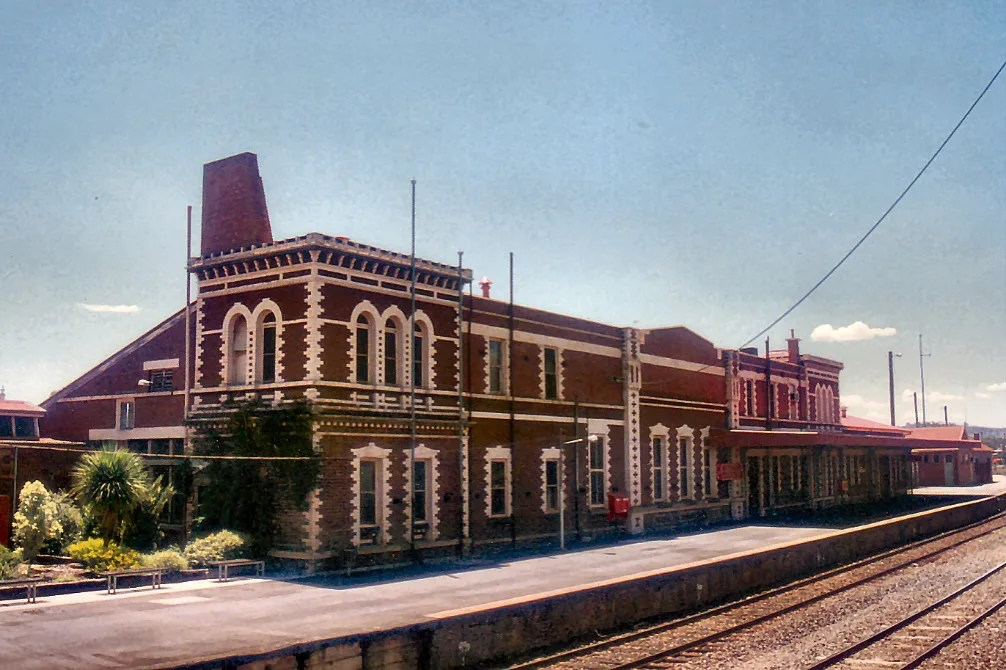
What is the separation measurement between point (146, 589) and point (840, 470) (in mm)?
44762

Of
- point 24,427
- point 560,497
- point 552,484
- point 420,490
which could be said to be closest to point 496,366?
point 560,497

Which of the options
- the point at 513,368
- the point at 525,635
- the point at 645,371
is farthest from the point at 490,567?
the point at 645,371

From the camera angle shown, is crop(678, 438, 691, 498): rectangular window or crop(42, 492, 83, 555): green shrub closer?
crop(42, 492, 83, 555): green shrub

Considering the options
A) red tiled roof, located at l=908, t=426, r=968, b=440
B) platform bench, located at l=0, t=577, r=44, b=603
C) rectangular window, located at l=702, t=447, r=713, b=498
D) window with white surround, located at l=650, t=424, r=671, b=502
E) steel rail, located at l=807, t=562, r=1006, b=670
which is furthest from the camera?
red tiled roof, located at l=908, t=426, r=968, b=440

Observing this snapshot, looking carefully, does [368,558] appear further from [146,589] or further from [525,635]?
[525,635]

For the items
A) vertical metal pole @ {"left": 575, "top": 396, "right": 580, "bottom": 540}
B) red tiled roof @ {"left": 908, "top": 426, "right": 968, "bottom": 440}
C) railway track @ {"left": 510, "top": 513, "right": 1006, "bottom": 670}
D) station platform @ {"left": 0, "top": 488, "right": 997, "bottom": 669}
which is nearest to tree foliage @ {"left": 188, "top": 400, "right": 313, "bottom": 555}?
station platform @ {"left": 0, "top": 488, "right": 997, "bottom": 669}

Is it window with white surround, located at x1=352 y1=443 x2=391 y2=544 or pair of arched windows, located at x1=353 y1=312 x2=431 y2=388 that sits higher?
pair of arched windows, located at x1=353 y1=312 x2=431 y2=388

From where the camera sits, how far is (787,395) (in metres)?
53.9

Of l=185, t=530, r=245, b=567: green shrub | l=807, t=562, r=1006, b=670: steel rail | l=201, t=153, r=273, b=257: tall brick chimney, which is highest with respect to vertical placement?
l=201, t=153, r=273, b=257: tall brick chimney

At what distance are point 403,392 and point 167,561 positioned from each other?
306 inches

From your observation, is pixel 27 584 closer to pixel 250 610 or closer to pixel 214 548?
pixel 250 610

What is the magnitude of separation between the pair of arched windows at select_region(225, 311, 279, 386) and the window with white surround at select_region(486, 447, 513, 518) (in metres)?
7.89

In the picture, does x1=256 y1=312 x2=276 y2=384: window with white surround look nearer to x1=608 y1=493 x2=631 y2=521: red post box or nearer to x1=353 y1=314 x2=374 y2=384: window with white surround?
x1=353 y1=314 x2=374 y2=384: window with white surround

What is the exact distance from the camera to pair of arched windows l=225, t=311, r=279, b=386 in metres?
26.0
